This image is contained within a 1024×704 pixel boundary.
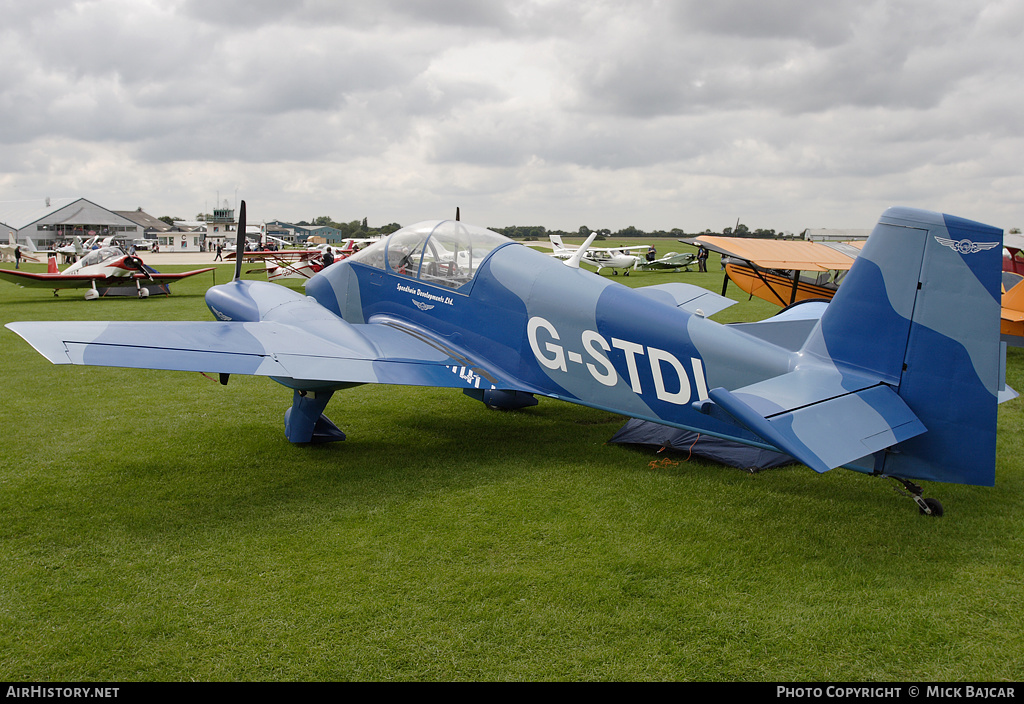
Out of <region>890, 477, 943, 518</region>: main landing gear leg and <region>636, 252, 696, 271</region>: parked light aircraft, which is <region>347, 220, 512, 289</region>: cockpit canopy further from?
<region>636, 252, 696, 271</region>: parked light aircraft

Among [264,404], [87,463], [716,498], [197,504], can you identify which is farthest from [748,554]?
[264,404]

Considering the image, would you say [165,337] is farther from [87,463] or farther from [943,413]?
[943,413]

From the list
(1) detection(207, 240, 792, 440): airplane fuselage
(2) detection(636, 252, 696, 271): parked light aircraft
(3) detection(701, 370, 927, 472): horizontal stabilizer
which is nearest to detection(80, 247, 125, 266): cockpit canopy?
(1) detection(207, 240, 792, 440): airplane fuselage

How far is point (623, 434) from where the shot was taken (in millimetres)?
6621

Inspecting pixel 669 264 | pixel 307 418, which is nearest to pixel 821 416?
pixel 307 418

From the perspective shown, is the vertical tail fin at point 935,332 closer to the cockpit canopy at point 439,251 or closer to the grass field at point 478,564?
the grass field at point 478,564

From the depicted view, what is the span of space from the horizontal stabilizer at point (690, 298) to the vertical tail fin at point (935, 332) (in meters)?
3.97

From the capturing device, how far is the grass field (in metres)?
3.14

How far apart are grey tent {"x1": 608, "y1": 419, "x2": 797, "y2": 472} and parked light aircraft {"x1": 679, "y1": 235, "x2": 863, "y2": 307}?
26.8ft

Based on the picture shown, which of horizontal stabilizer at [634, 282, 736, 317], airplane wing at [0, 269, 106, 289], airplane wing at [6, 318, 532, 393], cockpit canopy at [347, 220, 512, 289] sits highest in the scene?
cockpit canopy at [347, 220, 512, 289]

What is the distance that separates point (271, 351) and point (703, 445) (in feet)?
13.5

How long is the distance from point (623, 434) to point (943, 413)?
120 inches

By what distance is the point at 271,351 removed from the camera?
5445mm

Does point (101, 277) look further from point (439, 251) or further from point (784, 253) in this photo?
point (784, 253)
